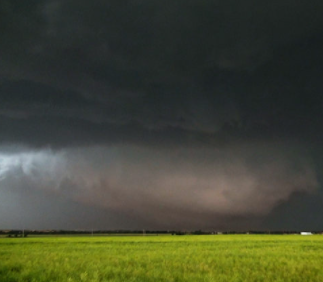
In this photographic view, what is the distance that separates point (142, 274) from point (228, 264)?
20.5 ft

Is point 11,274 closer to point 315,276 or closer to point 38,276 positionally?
point 38,276

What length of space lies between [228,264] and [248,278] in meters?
4.65

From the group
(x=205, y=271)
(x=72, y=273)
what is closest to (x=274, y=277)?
(x=205, y=271)

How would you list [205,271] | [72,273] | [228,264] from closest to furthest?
[72,273]
[205,271]
[228,264]

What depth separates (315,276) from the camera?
1418 centimetres

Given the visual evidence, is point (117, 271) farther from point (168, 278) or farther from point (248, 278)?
point (248, 278)

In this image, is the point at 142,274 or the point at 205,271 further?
the point at 205,271

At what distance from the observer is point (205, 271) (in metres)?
15.1

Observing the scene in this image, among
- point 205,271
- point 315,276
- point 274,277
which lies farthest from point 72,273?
point 315,276

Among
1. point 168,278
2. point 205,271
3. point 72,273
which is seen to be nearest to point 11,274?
point 72,273

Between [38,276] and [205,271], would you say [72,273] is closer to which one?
[38,276]

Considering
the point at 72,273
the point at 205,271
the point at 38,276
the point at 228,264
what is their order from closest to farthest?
1. the point at 38,276
2. the point at 72,273
3. the point at 205,271
4. the point at 228,264

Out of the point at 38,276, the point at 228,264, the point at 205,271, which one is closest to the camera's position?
the point at 38,276

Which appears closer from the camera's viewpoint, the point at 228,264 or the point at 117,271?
the point at 117,271
